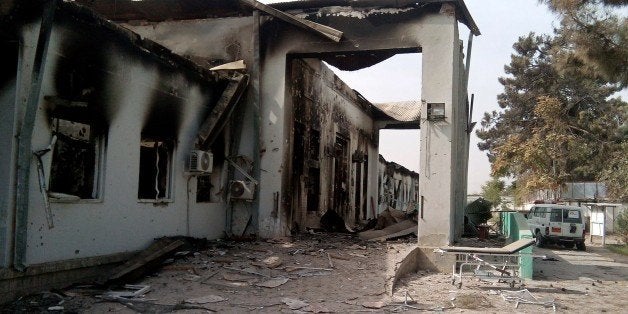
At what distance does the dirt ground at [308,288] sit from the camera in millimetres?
6289

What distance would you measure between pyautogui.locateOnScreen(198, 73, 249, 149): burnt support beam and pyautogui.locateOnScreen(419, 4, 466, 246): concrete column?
3.75m

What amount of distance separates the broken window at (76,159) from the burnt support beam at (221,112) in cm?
240

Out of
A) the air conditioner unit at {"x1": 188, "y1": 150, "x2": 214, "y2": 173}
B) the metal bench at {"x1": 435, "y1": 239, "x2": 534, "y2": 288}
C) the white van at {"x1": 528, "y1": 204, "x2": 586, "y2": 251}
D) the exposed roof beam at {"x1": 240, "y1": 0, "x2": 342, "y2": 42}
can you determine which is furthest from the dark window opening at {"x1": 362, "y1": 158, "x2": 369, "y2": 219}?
the air conditioner unit at {"x1": 188, "y1": 150, "x2": 214, "y2": 173}

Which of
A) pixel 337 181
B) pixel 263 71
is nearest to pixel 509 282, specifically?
pixel 263 71

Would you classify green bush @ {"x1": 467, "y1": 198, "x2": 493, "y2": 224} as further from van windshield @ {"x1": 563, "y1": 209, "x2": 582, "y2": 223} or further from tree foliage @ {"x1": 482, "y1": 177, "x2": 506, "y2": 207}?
tree foliage @ {"x1": 482, "y1": 177, "x2": 506, "y2": 207}

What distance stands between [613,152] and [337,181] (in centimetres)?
2053

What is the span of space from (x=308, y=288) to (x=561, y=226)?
46.3 feet

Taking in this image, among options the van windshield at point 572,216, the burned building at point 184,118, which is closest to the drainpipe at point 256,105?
the burned building at point 184,118

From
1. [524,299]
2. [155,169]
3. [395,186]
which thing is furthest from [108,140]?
[395,186]

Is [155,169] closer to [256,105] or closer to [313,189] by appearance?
[256,105]

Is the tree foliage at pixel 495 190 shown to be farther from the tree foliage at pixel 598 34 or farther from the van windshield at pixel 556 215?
the tree foliage at pixel 598 34

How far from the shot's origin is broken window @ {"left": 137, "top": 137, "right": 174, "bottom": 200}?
8.65m

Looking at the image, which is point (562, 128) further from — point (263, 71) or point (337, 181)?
point (263, 71)

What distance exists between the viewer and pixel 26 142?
5.93m
